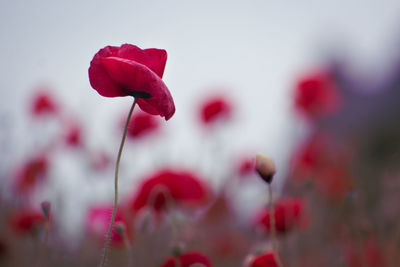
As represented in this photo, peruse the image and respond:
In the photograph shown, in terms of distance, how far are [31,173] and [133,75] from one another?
1.89m

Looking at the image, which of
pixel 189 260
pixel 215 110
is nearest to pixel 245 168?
pixel 215 110

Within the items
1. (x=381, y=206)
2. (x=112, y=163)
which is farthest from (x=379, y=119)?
(x=112, y=163)

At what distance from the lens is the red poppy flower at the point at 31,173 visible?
2.66m

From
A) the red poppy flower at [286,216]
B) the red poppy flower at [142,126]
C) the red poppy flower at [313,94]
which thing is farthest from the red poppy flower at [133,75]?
the red poppy flower at [313,94]

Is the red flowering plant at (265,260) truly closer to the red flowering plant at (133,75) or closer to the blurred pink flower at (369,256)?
the red flowering plant at (133,75)

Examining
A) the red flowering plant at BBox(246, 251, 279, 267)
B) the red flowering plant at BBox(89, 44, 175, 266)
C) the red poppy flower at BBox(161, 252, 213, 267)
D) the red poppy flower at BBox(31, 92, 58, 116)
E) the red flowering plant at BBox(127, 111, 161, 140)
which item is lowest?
the red poppy flower at BBox(161, 252, 213, 267)

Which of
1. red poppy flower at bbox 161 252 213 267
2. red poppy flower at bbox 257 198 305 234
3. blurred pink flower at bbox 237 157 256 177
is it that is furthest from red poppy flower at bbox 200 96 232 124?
red poppy flower at bbox 161 252 213 267

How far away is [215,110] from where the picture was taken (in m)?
3.39

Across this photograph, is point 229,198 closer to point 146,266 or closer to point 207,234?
point 207,234

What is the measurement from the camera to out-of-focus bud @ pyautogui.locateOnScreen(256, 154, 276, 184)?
1072mm

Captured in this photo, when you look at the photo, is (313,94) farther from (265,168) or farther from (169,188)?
(265,168)

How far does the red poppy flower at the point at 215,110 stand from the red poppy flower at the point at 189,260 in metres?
2.18

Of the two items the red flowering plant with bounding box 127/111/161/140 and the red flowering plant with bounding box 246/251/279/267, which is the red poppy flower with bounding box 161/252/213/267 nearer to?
the red flowering plant with bounding box 246/251/279/267

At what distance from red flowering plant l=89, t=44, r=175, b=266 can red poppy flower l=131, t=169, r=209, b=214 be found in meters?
0.87
